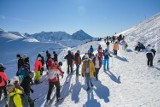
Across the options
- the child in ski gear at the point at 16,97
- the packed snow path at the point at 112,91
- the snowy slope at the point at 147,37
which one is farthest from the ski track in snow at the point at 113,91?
the snowy slope at the point at 147,37

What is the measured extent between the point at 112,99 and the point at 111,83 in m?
3.61

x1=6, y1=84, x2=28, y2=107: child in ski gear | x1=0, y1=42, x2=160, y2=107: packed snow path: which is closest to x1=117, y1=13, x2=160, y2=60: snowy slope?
x1=0, y1=42, x2=160, y2=107: packed snow path

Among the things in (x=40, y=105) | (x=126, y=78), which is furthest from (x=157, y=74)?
(x=40, y=105)

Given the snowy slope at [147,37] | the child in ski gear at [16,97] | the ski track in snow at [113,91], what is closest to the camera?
the child in ski gear at [16,97]

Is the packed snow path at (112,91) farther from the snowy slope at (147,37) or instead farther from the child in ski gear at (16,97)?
the snowy slope at (147,37)

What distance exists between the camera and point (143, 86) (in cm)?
1588

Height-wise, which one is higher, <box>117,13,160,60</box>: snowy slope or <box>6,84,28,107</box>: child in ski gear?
<box>117,13,160,60</box>: snowy slope

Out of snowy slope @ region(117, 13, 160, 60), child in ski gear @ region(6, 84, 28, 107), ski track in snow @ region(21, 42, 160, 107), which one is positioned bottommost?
ski track in snow @ region(21, 42, 160, 107)

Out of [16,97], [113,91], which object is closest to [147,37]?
[113,91]

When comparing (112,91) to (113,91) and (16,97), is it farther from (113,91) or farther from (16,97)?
(16,97)

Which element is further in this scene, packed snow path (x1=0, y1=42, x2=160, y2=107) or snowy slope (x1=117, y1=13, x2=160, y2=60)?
snowy slope (x1=117, y1=13, x2=160, y2=60)

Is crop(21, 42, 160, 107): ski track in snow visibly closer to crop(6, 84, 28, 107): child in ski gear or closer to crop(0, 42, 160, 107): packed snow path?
crop(0, 42, 160, 107): packed snow path

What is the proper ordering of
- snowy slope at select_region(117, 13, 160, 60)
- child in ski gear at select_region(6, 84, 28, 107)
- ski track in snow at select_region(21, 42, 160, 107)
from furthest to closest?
snowy slope at select_region(117, 13, 160, 60) → ski track in snow at select_region(21, 42, 160, 107) → child in ski gear at select_region(6, 84, 28, 107)

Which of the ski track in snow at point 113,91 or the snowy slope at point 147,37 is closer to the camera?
the ski track in snow at point 113,91
